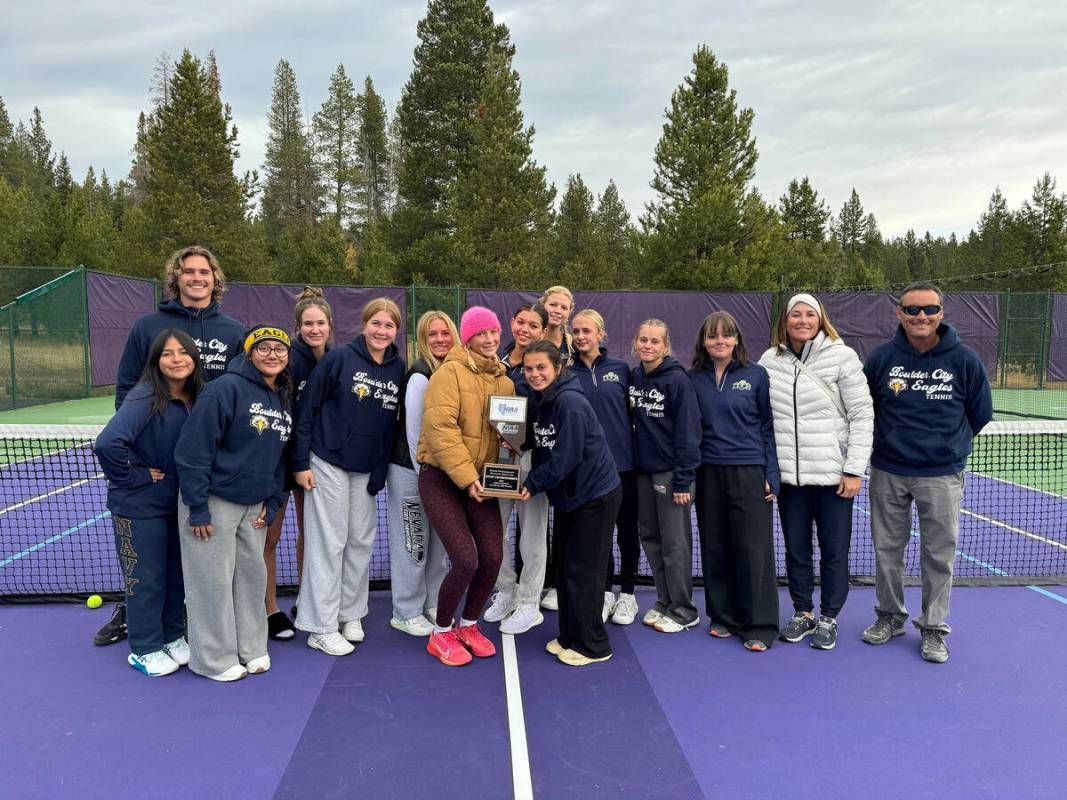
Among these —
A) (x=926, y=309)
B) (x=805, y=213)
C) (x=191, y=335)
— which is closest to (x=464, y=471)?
(x=191, y=335)

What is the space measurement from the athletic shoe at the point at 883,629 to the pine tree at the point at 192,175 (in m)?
25.3

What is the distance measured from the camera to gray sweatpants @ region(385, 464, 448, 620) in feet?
13.1

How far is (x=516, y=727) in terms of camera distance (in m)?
3.15

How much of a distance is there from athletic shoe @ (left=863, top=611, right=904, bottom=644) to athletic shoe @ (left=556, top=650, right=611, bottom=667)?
1.53m

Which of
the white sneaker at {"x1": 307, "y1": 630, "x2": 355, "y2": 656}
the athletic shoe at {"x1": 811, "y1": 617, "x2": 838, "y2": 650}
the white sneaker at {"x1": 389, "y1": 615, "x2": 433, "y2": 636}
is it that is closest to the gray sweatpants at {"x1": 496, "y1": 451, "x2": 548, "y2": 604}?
the white sneaker at {"x1": 389, "y1": 615, "x2": 433, "y2": 636}

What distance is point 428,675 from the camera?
3.63 m

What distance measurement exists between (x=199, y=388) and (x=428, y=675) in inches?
73.4

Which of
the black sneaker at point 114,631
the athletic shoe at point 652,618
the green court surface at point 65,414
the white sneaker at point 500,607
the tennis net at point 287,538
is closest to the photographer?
the black sneaker at point 114,631

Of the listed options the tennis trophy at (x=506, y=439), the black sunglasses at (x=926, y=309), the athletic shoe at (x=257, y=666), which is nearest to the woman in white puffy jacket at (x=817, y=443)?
the black sunglasses at (x=926, y=309)

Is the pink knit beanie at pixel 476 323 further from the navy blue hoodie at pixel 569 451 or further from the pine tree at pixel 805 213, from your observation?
the pine tree at pixel 805 213

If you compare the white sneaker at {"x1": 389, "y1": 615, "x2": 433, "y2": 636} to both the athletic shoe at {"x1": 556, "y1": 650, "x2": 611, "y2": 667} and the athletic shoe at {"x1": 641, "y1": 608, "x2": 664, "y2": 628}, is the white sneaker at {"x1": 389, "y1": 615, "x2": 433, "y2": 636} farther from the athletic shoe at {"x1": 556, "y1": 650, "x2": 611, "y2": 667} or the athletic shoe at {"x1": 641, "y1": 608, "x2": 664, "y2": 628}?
the athletic shoe at {"x1": 641, "y1": 608, "x2": 664, "y2": 628}

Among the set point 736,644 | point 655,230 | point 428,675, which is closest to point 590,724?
point 428,675

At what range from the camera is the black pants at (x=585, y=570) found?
3.71m

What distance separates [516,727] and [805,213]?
137 ft
